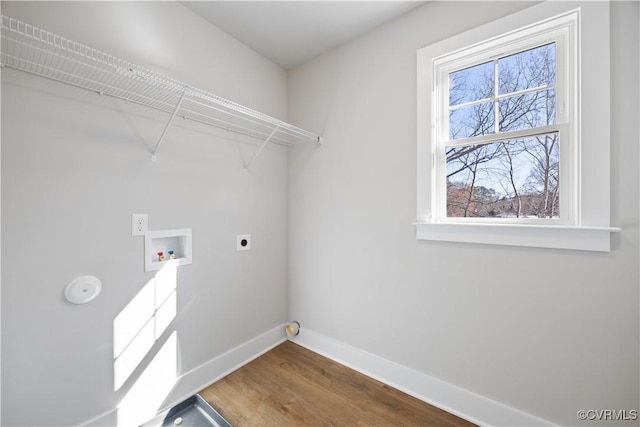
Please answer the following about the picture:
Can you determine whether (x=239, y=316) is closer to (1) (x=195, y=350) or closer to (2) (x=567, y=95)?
(1) (x=195, y=350)

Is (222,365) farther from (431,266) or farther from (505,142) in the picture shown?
(505,142)

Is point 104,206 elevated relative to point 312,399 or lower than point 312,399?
elevated

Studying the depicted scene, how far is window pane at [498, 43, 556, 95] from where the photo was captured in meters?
1.31

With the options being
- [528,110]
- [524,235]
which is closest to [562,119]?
[528,110]

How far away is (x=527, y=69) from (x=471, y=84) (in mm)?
265

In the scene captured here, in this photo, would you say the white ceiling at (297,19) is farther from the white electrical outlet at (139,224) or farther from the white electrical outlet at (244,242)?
the white electrical outlet at (244,242)

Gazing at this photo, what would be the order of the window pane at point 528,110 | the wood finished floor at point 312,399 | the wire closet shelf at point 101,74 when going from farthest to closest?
the wood finished floor at point 312,399
the window pane at point 528,110
the wire closet shelf at point 101,74

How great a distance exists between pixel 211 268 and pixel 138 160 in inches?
32.0

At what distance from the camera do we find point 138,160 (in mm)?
1400

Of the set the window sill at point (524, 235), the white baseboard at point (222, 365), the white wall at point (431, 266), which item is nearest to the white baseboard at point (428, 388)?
the white wall at point (431, 266)

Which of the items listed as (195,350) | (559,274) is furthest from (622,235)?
(195,350)

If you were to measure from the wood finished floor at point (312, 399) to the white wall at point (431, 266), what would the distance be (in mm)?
219

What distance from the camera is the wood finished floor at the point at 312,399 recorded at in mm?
1420

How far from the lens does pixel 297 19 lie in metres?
1.72
